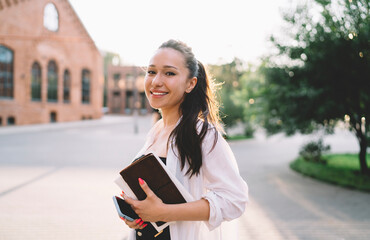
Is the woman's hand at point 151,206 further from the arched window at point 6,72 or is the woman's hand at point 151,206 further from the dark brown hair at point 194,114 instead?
the arched window at point 6,72

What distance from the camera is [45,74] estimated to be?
27531 millimetres

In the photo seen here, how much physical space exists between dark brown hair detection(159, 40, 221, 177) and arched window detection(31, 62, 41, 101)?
27983 millimetres

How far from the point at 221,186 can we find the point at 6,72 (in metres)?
27.1

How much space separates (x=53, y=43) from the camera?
90.6 feet

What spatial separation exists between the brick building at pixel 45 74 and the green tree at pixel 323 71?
47.4 feet

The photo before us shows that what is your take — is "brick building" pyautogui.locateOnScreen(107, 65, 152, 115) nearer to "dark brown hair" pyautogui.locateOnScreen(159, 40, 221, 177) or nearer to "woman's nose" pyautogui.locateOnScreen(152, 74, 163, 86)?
"dark brown hair" pyautogui.locateOnScreen(159, 40, 221, 177)

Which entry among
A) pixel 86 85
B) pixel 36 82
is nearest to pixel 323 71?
pixel 36 82

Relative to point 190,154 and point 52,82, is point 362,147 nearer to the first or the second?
point 190,154

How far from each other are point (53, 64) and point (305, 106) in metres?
26.0

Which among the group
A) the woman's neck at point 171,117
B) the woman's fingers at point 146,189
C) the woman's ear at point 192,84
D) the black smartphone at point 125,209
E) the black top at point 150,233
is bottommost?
the black top at point 150,233

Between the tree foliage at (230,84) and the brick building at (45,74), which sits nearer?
the tree foliage at (230,84)

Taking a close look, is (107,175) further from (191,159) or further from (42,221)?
(191,159)

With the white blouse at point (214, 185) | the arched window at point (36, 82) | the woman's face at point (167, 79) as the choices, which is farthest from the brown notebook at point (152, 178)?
the arched window at point (36, 82)

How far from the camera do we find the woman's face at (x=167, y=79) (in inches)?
63.0
